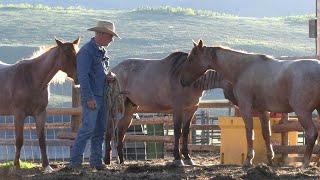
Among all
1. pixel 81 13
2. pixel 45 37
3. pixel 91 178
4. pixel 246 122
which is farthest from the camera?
pixel 81 13

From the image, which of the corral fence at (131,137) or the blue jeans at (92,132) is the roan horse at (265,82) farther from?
the corral fence at (131,137)

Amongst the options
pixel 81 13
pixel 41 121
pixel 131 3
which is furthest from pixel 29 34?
pixel 131 3

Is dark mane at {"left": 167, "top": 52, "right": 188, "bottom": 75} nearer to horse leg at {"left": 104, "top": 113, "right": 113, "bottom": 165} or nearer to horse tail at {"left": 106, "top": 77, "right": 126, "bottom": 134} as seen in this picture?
horse leg at {"left": 104, "top": 113, "right": 113, "bottom": 165}

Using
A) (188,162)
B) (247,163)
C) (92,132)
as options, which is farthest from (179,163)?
(92,132)

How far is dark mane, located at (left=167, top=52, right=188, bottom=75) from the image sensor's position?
1299 cm

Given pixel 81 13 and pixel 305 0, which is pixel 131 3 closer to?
pixel 305 0

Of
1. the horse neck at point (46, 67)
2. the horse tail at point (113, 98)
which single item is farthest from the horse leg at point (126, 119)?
the horse tail at point (113, 98)

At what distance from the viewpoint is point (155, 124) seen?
16922 mm

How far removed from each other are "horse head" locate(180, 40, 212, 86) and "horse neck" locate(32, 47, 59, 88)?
1901mm

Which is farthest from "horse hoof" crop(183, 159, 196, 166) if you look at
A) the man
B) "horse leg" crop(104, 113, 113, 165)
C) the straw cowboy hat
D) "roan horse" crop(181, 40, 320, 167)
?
the straw cowboy hat

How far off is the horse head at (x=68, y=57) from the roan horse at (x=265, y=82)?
1763mm

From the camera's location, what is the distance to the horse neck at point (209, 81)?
12.9m

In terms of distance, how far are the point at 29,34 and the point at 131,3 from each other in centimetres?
6991

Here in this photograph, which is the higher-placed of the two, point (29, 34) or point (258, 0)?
point (258, 0)
